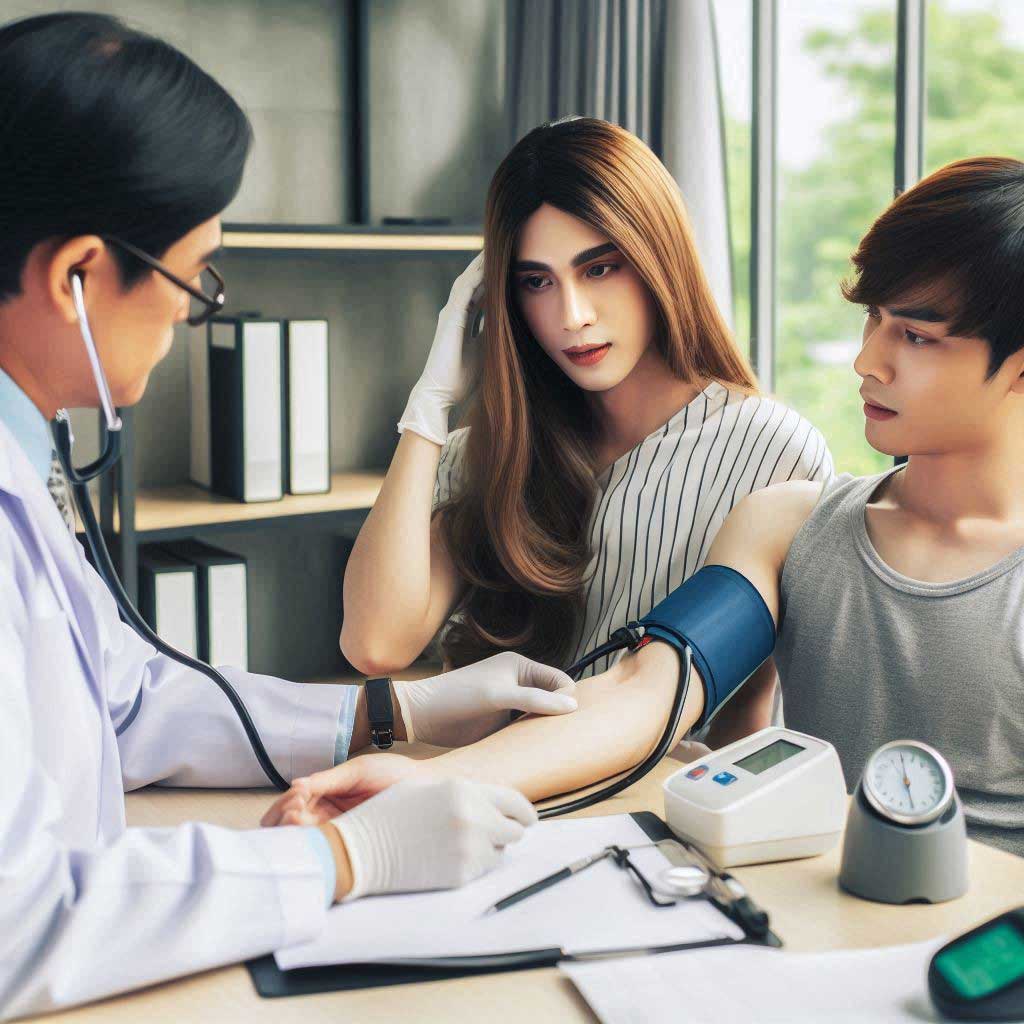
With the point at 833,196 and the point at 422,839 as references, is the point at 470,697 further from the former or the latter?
the point at 833,196

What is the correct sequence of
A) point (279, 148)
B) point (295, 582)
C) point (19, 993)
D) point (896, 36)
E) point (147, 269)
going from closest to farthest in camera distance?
point (19, 993) < point (147, 269) < point (896, 36) < point (279, 148) < point (295, 582)

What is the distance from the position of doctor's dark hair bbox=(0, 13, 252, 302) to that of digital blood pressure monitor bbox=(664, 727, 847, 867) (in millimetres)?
585

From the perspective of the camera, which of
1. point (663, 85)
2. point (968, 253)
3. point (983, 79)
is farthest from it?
point (983, 79)

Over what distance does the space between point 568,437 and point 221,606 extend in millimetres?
959

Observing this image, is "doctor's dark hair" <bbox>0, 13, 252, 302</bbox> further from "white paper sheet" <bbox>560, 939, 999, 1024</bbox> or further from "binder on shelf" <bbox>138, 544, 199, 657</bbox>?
"binder on shelf" <bbox>138, 544, 199, 657</bbox>

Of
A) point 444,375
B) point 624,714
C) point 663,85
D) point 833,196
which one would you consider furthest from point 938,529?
point 833,196

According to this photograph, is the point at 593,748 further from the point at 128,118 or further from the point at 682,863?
the point at 128,118

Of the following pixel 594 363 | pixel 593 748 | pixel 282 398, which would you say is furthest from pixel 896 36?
pixel 593 748

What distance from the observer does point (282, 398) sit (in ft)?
7.93

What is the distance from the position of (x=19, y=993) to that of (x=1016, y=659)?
917 millimetres

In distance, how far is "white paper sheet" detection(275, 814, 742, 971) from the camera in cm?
83

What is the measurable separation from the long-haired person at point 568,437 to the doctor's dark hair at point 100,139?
2.56 feet

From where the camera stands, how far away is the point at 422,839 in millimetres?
904

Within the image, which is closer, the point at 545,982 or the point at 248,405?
the point at 545,982
